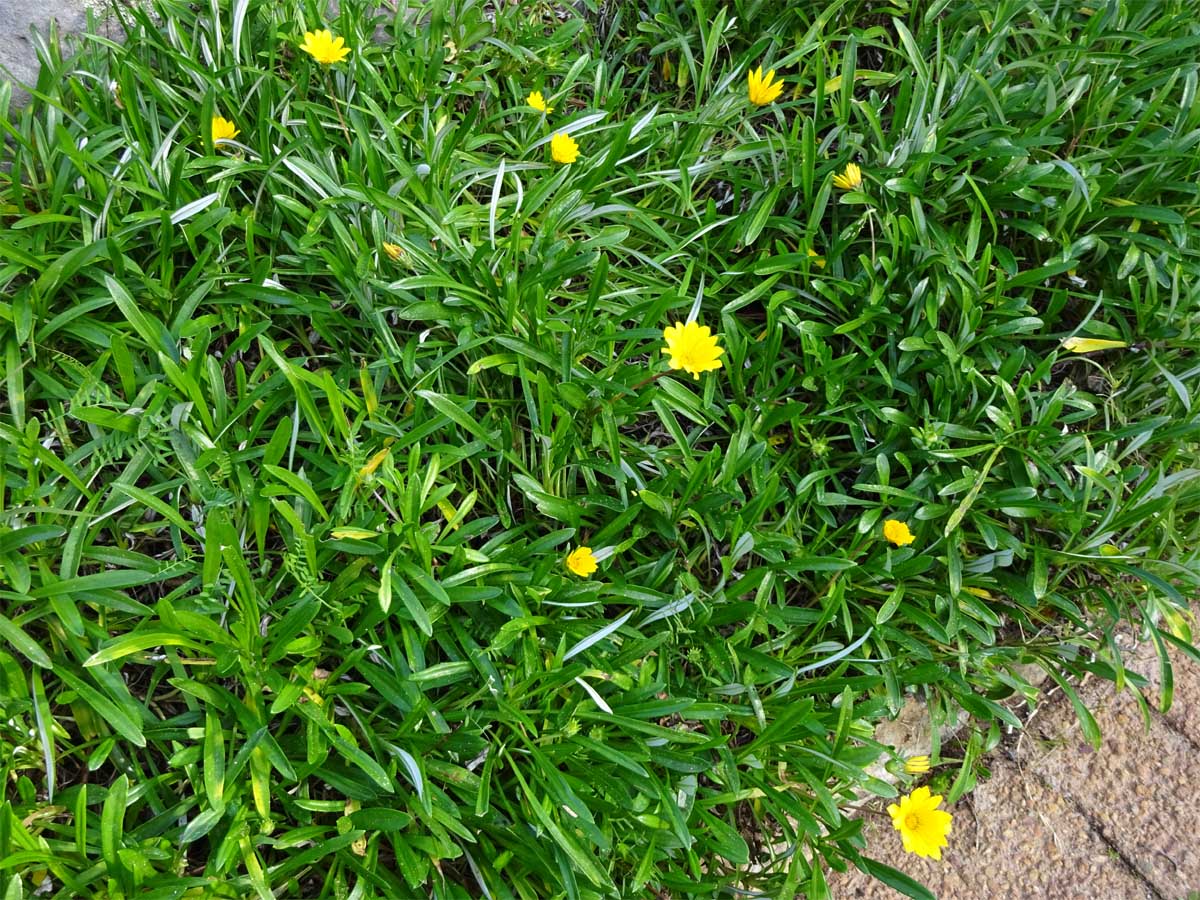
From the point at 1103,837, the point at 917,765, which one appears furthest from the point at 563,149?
the point at 1103,837

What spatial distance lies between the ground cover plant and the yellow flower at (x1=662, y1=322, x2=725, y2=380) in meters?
0.02

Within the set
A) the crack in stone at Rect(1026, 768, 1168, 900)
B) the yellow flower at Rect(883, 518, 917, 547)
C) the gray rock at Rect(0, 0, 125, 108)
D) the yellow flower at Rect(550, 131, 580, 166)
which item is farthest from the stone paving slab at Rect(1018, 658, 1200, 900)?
the gray rock at Rect(0, 0, 125, 108)

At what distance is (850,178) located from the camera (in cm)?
211

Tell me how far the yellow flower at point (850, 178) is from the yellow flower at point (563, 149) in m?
0.65

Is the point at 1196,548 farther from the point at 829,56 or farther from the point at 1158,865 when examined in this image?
the point at 829,56

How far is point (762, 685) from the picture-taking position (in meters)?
1.81

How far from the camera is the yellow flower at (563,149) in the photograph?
2080 millimetres

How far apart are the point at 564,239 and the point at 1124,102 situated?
1.57 m

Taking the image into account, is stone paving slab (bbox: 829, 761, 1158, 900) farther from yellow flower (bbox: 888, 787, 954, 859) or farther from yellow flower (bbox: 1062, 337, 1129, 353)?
yellow flower (bbox: 1062, 337, 1129, 353)

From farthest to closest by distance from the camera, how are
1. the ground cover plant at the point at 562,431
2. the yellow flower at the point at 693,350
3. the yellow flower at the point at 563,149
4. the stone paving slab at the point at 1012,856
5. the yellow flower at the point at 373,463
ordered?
the yellow flower at the point at 563,149, the stone paving slab at the point at 1012,856, the yellow flower at the point at 693,350, the yellow flower at the point at 373,463, the ground cover plant at the point at 562,431

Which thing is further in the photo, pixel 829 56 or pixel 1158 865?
pixel 829 56

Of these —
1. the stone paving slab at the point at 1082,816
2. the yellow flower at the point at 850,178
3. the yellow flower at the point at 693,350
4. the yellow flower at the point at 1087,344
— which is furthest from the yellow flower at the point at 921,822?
the yellow flower at the point at 850,178

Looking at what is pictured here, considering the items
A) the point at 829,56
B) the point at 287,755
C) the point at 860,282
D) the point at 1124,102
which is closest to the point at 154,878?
the point at 287,755

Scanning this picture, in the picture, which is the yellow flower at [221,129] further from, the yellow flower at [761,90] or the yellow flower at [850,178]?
the yellow flower at [850,178]
